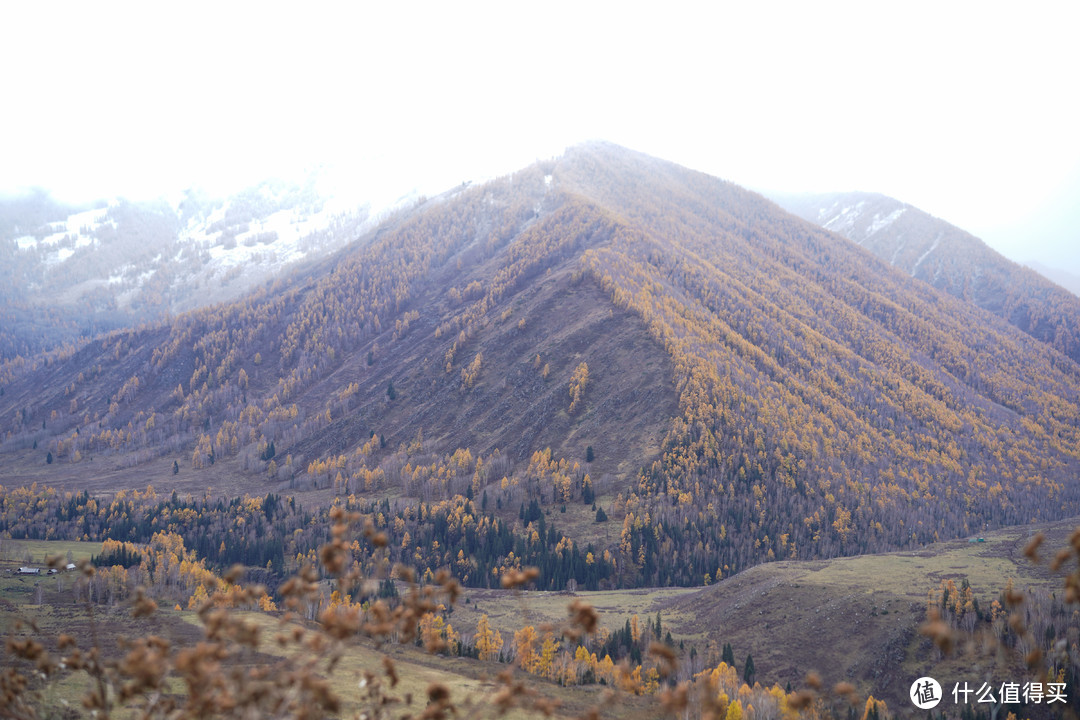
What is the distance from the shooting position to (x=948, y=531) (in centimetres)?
18212

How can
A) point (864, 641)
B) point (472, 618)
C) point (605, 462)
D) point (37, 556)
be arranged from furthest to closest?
1. point (605, 462)
2. point (37, 556)
3. point (472, 618)
4. point (864, 641)

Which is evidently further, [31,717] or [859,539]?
[859,539]

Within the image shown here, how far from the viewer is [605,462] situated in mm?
199625

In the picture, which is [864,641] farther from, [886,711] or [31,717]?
[31,717]

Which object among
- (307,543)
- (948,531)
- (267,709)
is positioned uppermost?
(267,709)

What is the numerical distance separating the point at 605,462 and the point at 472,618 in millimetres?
85370

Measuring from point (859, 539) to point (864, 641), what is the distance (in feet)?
290

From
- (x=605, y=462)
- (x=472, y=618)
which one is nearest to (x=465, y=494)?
(x=605, y=462)

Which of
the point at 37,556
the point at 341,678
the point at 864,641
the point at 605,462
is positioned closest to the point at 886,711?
the point at 864,641

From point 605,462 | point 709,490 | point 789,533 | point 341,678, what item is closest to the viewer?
point 341,678

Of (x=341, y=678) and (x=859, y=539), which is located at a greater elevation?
(x=341, y=678)
